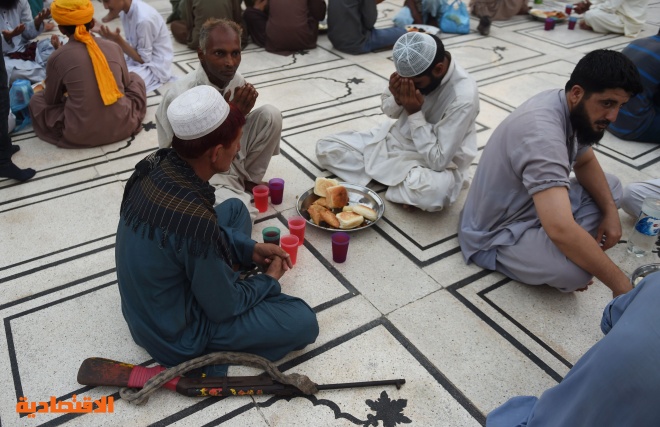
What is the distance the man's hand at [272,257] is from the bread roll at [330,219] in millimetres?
477

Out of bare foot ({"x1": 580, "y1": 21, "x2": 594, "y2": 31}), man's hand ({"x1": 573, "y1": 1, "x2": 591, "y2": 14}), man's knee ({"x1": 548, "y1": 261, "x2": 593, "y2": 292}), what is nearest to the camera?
man's knee ({"x1": 548, "y1": 261, "x2": 593, "y2": 292})

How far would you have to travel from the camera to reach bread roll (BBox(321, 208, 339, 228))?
224 centimetres

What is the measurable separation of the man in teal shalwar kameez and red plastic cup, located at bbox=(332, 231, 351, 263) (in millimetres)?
415

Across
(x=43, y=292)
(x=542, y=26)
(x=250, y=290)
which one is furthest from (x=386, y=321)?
(x=542, y=26)

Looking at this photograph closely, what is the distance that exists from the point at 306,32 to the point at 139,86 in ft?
5.61

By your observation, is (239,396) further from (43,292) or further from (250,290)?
(43,292)

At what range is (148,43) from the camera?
356 cm

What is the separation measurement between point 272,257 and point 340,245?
0.35 metres

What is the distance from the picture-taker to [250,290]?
1616 millimetres

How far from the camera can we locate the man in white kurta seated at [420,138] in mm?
2186

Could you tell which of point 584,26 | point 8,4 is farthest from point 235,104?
point 584,26

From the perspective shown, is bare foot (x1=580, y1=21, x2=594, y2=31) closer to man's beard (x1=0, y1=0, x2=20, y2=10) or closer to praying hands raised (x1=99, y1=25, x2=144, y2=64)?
praying hands raised (x1=99, y1=25, x2=144, y2=64)

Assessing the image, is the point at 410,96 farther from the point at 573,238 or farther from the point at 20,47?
the point at 20,47

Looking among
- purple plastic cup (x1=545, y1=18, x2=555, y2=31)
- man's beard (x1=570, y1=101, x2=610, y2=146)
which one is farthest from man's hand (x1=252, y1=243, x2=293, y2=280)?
purple plastic cup (x1=545, y1=18, x2=555, y2=31)
